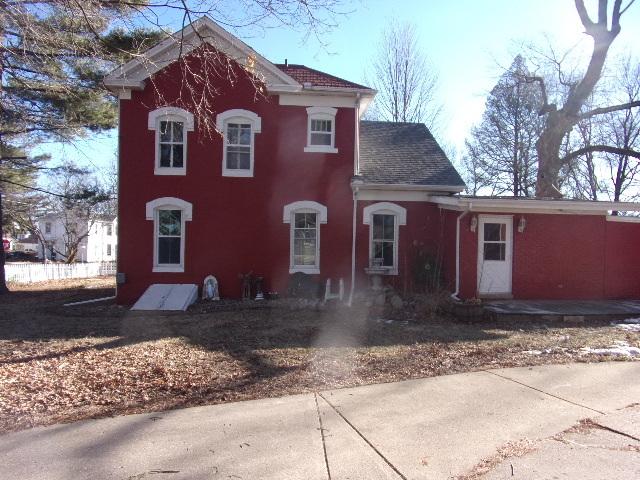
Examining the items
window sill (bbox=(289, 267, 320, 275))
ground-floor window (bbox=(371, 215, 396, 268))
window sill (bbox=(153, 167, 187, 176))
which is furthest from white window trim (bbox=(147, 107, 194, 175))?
ground-floor window (bbox=(371, 215, 396, 268))

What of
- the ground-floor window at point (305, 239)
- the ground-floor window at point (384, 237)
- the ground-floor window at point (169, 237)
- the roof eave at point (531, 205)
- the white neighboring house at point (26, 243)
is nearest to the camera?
the roof eave at point (531, 205)

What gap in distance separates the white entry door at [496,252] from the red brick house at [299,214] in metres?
0.03

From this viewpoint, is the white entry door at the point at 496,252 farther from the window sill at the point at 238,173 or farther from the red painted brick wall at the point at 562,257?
the window sill at the point at 238,173

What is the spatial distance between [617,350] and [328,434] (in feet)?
18.6

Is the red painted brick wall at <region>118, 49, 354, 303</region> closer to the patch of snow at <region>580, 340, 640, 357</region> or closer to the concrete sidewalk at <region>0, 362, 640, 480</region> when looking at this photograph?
the patch of snow at <region>580, 340, 640, 357</region>

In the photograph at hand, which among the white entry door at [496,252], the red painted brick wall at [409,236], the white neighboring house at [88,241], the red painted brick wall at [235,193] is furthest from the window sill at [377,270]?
the white neighboring house at [88,241]

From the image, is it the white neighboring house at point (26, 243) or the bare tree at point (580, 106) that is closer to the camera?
the bare tree at point (580, 106)

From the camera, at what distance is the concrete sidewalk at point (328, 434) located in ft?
12.4

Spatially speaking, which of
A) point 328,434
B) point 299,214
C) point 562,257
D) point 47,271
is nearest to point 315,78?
point 299,214

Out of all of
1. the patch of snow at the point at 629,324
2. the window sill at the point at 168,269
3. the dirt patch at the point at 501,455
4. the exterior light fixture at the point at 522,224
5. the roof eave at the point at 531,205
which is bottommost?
the dirt patch at the point at 501,455

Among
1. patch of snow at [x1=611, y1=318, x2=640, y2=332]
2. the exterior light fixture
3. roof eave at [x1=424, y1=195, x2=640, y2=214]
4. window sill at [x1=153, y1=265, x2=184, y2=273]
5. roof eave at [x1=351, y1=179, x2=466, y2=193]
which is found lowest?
patch of snow at [x1=611, y1=318, x2=640, y2=332]

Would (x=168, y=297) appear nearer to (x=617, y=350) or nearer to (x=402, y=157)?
(x=402, y=157)

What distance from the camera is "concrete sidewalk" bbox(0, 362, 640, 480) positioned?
12.4ft

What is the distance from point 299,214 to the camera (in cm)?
1486
